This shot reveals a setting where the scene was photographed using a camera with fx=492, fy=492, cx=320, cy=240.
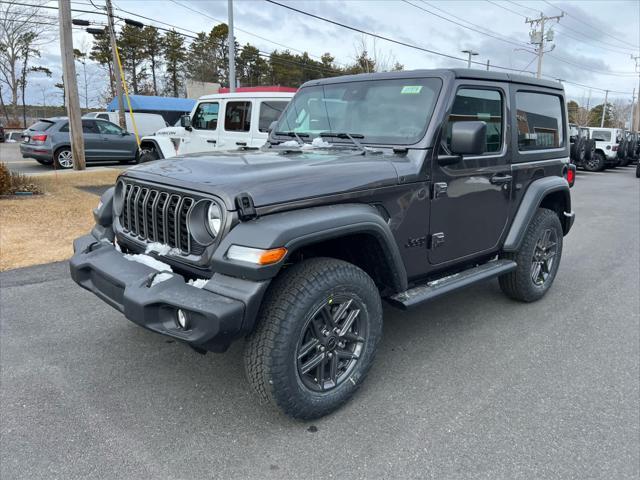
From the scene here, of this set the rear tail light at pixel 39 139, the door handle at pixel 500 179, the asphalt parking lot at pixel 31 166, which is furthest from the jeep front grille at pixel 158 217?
the rear tail light at pixel 39 139

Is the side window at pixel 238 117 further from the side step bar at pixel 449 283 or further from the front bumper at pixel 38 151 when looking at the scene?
the front bumper at pixel 38 151

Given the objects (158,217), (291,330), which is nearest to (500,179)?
(291,330)

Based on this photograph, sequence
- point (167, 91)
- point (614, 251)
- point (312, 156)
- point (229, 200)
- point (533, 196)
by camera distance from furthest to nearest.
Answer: point (167, 91) → point (614, 251) → point (533, 196) → point (312, 156) → point (229, 200)

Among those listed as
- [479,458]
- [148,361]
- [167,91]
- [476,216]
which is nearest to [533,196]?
[476,216]

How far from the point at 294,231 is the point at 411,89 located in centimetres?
170

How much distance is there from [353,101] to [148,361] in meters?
2.39

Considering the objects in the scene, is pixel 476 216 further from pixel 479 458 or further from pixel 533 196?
pixel 479 458

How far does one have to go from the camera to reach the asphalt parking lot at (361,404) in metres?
2.40

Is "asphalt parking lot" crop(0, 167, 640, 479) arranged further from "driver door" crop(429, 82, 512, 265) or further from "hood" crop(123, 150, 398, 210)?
"hood" crop(123, 150, 398, 210)

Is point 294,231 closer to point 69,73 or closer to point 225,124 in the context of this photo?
point 225,124

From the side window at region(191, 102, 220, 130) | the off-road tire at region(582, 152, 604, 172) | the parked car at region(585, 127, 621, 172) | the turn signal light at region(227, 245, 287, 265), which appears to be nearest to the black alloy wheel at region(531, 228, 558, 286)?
the turn signal light at region(227, 245, 287, 265)

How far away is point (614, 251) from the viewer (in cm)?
689

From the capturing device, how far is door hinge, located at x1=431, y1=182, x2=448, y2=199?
3.25 meters

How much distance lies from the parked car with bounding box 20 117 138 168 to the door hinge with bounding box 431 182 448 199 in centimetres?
1372
